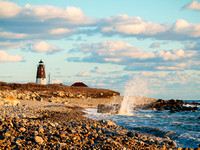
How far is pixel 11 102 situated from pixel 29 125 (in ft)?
32.7

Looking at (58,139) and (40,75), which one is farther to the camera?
(40,75)

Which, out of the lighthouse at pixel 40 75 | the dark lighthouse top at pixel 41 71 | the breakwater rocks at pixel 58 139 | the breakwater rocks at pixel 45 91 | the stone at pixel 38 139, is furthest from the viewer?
the dark lighthouse top at pixel 41 71

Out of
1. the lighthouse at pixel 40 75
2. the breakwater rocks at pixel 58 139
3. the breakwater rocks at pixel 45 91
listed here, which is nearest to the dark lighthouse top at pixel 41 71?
the lighthouse at pixel 40 75

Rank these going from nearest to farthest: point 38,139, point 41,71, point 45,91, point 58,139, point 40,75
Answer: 1. point 38,139
2. point 58,139
3. point 45,91
4. point 40,75
5. point 41,71

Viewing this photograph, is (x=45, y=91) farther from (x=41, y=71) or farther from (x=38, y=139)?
(x=38, y=139)

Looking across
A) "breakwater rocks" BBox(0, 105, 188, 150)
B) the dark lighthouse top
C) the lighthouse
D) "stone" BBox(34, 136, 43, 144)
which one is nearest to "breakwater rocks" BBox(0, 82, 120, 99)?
the lighthouse

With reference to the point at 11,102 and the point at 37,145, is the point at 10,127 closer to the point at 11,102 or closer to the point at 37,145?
the point at 37,145

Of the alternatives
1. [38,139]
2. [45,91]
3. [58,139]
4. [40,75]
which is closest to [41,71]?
[40,75]

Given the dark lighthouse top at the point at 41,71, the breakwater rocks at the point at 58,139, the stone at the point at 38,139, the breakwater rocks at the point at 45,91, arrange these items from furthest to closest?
the dark lighthouse top at the point at 41,71
the breakwater rocks at the point at 45,91
the stone at the point at 38,139
the breakwater rocks at the point at 58,139

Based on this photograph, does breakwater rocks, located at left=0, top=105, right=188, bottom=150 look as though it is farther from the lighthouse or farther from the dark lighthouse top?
the dark lighthouse top

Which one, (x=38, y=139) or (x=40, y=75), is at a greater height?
(x=40, y=75)

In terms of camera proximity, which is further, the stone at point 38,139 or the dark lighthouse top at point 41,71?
the dark lighthouse top at point 41,71

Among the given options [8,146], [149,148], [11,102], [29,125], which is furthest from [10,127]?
[11,102]

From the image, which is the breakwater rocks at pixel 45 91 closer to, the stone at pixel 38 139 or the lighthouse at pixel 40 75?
the lighthouse at pixel 40 75
